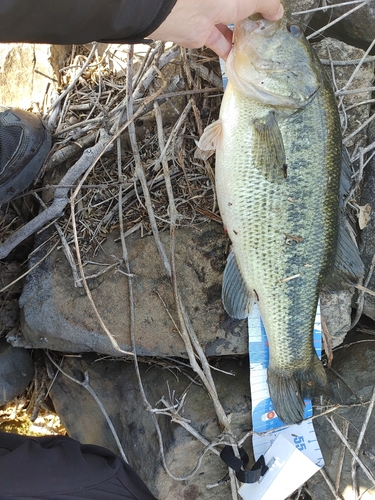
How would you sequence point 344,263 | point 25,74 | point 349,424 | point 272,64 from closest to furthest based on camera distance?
point 272,64, point 344,263, point 349,424, point 25,74

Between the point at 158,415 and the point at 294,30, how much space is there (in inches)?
88.5

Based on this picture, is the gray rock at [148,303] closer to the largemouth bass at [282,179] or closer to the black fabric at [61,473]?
the largemouth bass at [282,179]

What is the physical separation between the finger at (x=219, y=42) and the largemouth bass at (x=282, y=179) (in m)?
0.09

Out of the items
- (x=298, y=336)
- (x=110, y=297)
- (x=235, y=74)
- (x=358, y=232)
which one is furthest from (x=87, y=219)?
(x=358, y=232)

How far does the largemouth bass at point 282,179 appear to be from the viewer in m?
2.09

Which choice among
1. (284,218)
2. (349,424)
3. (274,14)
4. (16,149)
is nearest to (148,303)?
(284,218)

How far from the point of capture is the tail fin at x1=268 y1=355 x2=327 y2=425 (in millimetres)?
2367

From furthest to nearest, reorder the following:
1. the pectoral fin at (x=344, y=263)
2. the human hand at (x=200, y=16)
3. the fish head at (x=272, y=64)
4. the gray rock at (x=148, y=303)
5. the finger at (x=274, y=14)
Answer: the gray rock at (x=148, y=303) → the pectoral fin at (x=344, y=263) → the fish head at (x=272, y=64) → the finger at (x=274, y=14) → the human hand at (x=200, y=16)

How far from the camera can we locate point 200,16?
175 cm

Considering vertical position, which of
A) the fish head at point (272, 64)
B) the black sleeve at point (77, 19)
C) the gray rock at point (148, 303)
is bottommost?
the gray rock at point (148, 303)

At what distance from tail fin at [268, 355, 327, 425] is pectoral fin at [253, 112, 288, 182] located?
103cm

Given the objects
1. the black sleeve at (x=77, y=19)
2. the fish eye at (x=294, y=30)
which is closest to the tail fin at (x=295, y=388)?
the fish eye at (x=294, y=30)

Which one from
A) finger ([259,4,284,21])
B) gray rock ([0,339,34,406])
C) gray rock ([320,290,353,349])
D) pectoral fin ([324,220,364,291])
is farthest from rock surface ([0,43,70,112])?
gray rock ([320,290,353,349])

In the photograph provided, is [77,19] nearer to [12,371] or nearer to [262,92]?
[262,92]
